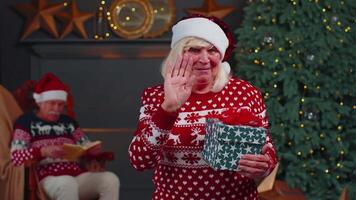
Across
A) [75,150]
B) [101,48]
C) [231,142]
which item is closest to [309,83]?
[75,150]

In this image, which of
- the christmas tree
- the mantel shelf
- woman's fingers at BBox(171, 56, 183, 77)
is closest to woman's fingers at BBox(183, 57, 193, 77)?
woman's fingers at BBox(171, 56, 183, 77)

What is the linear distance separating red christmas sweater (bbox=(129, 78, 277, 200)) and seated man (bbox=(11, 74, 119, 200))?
3.03 metres

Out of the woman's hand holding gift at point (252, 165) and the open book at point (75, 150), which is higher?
the woman's hand holding gift at point (252, 165)

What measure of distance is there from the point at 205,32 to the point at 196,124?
1.08 ft

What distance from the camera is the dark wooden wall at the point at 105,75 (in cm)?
803

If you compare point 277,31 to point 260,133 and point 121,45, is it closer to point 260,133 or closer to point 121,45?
point 121,45

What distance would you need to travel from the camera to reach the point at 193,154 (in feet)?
9.69

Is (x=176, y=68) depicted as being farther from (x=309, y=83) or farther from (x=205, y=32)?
(x=309, y=83)

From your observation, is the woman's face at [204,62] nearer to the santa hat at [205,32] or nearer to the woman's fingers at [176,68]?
the santa hat at [205,32]

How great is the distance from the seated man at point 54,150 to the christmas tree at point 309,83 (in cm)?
140

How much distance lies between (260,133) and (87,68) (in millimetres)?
5439

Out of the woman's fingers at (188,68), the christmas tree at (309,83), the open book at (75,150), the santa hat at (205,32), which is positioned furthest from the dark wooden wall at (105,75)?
the woman's fingers at (188,68)

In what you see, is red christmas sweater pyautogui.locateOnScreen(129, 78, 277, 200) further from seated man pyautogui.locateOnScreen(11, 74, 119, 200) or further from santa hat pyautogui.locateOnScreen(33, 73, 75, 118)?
santa hat pyautogui.locateOnScreen(33, 73, 75, 118)

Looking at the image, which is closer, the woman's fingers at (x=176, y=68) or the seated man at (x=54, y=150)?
the woman's fingers at (x=176, y=68)
